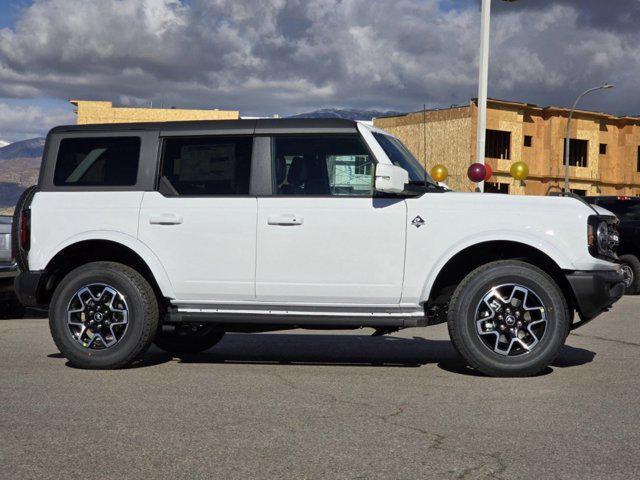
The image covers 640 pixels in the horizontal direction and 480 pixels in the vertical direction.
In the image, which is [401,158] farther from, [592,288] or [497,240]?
[592,288]

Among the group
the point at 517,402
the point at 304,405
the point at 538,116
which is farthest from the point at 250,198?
the point at 538,116

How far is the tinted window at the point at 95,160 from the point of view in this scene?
7.30 m

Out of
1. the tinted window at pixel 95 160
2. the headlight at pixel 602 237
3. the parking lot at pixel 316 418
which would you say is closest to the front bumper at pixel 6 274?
the parking lot at pixel 316 418

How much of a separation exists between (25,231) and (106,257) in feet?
2.21

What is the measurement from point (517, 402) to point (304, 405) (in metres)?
1.36

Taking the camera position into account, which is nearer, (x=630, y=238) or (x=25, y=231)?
(x=25, y=231)

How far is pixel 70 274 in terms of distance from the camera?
7.19 m

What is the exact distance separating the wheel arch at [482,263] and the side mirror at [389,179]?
0.68 meters

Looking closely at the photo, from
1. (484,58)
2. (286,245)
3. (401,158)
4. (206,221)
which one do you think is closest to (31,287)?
(206,221)

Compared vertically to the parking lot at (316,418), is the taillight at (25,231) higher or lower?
higher

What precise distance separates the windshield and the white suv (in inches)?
0.9

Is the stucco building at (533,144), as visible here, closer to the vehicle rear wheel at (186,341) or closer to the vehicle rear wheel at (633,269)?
the vehicle rear wheel at (633,269)

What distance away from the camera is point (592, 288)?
21.5ft

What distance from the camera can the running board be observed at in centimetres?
678
